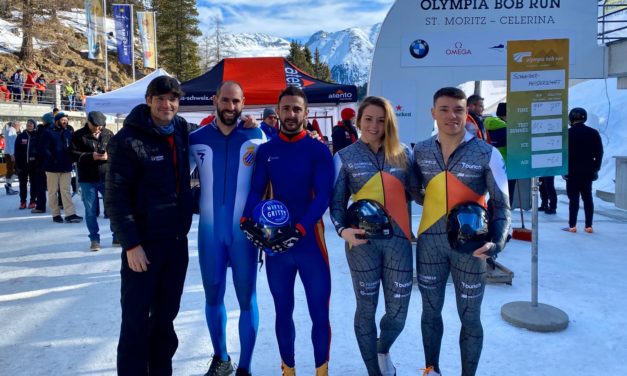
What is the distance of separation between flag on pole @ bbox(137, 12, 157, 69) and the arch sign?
29.1m

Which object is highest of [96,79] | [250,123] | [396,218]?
[96,79]

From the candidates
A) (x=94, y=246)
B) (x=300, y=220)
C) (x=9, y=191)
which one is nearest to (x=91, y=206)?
(x=94, y=246)

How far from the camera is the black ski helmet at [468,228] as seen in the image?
2.51 m

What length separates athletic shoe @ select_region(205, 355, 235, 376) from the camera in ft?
10.2

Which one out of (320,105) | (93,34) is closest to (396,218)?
(320,105)

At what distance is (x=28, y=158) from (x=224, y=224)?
920cm

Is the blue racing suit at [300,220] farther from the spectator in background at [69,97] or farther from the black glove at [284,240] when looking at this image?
the spectator in background at [69,97]

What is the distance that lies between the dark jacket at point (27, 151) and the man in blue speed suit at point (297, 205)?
9133 millimetres

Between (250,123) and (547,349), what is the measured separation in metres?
2.76

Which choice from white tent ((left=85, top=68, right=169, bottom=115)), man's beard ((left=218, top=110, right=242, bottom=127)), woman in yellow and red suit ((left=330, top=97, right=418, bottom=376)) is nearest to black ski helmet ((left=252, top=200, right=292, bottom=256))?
woman in yellow and red suit ((left=330, top=97, right=418, bottom=376))

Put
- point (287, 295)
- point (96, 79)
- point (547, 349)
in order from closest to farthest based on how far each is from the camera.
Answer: point (287, 295) → point (547, 349) → point (96, 79)

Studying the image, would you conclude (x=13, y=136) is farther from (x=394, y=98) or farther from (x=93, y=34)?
(x=93, y=34)

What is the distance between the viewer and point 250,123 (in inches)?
126

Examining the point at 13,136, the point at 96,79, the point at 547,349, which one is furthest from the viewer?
the point at 96,79
